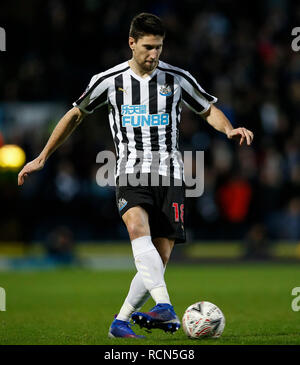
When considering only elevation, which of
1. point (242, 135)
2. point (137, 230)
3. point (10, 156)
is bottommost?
point (137, 230)

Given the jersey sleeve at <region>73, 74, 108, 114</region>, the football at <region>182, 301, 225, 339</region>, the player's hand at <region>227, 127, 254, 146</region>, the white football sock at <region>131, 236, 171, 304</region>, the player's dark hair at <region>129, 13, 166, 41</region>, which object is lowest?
the football at <region>182, 301, 225, 339</region>

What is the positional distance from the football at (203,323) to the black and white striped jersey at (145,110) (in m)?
1.09

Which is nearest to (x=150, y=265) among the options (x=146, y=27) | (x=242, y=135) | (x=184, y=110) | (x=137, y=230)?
(x=137, y=230)

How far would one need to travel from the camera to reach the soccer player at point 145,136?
631 cm

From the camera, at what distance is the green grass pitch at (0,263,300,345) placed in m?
6.51

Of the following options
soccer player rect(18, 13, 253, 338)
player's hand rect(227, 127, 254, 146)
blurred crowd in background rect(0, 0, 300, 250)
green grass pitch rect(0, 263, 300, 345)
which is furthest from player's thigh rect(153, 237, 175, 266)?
blurred crowd in background rect(0, 0, 300, 250)

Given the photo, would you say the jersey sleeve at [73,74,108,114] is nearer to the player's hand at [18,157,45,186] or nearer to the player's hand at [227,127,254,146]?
the player's hand at [18,157,45,186]

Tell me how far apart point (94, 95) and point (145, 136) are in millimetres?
552

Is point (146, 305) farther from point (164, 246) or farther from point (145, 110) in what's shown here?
point (145, 110)

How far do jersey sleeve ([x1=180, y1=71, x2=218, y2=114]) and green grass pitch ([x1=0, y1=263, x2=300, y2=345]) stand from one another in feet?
6.14

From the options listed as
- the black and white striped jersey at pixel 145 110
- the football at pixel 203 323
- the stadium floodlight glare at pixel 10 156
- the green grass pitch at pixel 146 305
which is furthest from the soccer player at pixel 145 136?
the stadium floodlight glare at pixel 10 156

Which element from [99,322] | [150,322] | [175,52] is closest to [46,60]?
[175,52]

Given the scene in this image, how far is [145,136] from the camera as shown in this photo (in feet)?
21.4

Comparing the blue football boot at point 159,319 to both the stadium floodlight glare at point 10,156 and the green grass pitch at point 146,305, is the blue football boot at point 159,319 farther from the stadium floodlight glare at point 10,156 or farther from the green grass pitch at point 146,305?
the stadium floodlight glare at point 10,156
